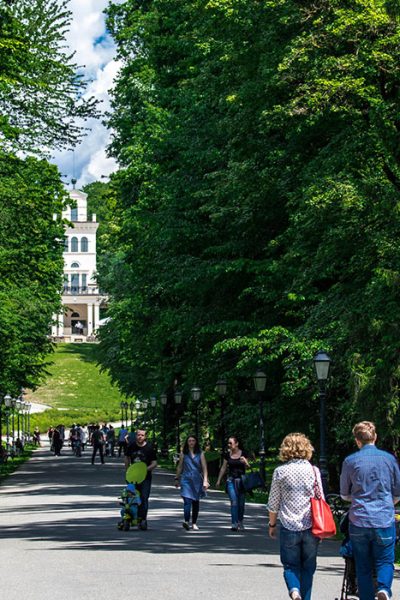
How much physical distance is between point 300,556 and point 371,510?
625 mm

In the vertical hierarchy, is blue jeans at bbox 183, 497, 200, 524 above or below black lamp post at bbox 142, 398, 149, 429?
below

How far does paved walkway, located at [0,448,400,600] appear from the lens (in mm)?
11344

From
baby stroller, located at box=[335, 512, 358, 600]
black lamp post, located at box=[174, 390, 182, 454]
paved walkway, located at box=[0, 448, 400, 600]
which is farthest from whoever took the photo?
black lamp post, located at box=[174, 390, 182, 454]

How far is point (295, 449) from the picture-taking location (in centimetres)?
939

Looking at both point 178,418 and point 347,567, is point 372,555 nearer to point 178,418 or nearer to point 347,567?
point 347,567

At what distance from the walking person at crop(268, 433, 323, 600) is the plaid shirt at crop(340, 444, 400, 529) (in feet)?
0.86

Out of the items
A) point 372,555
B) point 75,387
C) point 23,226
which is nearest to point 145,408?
point 23,226

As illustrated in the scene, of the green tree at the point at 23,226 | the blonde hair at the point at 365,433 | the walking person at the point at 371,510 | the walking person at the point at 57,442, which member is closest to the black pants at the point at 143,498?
the walking person at the point at 371,510

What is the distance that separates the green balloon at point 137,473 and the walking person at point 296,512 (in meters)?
9.00

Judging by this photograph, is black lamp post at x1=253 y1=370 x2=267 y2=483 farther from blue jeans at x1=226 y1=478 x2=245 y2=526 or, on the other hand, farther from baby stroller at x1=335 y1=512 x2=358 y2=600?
baby stroller at x1=335 y1=512 x2=358 y2=600

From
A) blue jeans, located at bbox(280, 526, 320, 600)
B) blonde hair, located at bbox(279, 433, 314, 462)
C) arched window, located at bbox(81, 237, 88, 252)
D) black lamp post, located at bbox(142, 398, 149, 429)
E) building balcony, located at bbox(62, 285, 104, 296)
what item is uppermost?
arched window, located at bbox(81, 237, 88, 252)

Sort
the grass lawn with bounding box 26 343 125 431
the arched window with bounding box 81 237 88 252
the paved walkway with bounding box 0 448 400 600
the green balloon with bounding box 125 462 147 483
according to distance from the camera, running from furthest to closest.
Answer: the arched window with bounding box 81 237 88 252
the grass lawn with bounding box 26 343 125 431
the green balloon with bounding box 125 462 147 483
the paved walkway with bounding box 0 448 400 600

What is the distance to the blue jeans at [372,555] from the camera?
9164mm

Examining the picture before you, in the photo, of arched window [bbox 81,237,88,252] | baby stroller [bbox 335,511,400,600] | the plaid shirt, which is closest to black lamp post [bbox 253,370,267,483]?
baby stroller [bbox 335,511,400,600]
